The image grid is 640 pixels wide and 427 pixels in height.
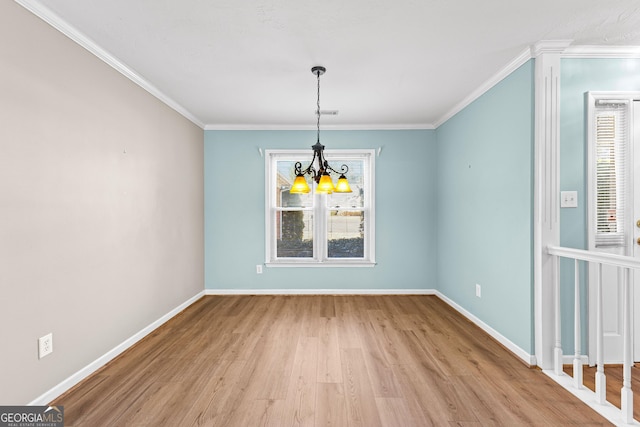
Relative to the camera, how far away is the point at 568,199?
2461 millimetres

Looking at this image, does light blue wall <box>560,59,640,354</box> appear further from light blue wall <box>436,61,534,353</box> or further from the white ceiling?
the white ceiling

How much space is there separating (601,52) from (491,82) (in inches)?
32.1

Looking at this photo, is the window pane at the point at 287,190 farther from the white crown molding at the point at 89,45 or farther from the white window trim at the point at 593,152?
the white window trim at the point at 593,152

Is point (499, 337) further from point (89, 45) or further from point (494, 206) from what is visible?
point (89, 45)

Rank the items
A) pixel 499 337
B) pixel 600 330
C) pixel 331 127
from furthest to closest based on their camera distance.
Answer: pixel 331 127
pixel 499 337
pixel 600 330

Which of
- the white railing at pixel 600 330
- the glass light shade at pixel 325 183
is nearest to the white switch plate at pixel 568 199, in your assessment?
the white railing at pixel 600 330

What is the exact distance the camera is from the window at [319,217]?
188 inches

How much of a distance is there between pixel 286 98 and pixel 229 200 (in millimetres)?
1865

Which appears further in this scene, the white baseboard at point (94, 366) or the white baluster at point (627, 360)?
the white baseboard at point (94, 366)

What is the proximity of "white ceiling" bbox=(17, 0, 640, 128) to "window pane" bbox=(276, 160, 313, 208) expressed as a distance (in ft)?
4.54

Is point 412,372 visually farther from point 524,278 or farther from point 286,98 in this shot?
point 286,98

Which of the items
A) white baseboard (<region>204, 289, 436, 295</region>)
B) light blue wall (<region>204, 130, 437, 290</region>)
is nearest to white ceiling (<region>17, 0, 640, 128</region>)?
light blue wall (<region>204, 130, 437, 290</region>)

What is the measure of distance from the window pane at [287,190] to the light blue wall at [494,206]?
82.2 inches

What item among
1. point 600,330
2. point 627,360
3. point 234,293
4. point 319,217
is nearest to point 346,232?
point 319,217
